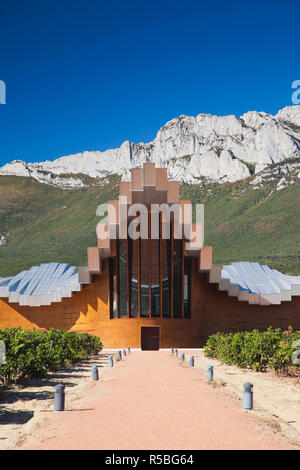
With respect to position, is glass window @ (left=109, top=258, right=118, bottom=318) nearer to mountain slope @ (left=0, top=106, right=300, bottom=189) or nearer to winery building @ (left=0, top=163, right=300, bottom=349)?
winery building @ (left=0, top=163, right=300, bottom=349)

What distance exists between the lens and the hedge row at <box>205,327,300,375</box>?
1613 cm

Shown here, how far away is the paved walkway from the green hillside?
6535 cm

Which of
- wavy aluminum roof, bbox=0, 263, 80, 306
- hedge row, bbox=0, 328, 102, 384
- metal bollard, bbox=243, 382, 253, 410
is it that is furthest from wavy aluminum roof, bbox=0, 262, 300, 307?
metal bollard, bbox=243, 382, 253, 410

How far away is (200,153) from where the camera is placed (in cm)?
14575

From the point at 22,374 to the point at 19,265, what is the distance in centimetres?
8149

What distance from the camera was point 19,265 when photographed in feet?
306

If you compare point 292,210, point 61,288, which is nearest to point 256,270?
point 61,288

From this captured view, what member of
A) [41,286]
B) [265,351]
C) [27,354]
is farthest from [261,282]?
[27,354]

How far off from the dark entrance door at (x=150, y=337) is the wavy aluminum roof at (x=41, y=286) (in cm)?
571

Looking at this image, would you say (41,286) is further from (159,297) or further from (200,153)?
(200,153)

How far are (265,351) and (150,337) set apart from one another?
1739cm

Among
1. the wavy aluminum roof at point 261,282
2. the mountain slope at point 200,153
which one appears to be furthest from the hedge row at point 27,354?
the mountain slope at point 200,153

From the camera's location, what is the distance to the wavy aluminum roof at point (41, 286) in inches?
1362

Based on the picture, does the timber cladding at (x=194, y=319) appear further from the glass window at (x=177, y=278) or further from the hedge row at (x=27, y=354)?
the hedge row at (x=27, y=354)
